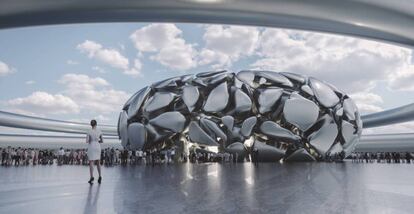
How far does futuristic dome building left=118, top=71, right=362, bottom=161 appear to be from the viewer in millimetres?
20578

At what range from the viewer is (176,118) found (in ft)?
68.8

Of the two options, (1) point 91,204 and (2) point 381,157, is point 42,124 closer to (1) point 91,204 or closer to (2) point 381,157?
(2) point 381,157

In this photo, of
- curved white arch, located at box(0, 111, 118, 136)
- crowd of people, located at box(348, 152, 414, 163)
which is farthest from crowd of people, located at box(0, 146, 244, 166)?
curved white arch, located at box(0, 111, 118, 136)

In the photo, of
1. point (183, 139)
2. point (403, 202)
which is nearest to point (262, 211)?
point (403, 202)

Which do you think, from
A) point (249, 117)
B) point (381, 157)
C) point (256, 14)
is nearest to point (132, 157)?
point (249, 117)

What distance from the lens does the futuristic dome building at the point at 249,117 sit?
20578mm

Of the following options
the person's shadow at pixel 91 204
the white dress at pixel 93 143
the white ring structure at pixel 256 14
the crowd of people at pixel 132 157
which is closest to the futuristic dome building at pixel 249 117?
the crowd of people at pixel 132 157

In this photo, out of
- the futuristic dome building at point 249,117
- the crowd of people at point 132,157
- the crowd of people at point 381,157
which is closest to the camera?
the crowd of people at point 132,157

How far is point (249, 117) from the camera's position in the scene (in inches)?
816

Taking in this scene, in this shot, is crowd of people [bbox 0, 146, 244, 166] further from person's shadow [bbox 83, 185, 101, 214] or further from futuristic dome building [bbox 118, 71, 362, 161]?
person's shadow [bbox 83, 185, 101, 214]

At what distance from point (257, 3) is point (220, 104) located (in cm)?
903

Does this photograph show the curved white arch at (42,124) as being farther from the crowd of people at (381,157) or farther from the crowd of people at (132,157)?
the crowd of people at (381,157)

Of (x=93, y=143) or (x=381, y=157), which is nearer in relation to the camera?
(x=93, y=143)

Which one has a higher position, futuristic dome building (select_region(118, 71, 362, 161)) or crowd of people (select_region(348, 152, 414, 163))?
futuristic dome building (select_region(118, 71, 362, 161))
